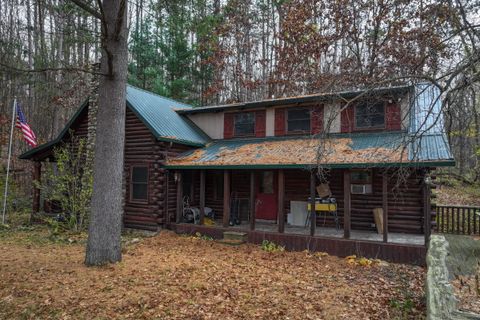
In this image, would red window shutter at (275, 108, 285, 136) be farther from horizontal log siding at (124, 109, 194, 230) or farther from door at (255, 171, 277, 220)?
horizontal log siding at (124, 109, 194, 230)

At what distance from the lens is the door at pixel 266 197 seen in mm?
12367

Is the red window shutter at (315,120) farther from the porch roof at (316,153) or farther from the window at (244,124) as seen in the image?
the window at (244,124)

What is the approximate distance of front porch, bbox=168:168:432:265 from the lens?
8609mm

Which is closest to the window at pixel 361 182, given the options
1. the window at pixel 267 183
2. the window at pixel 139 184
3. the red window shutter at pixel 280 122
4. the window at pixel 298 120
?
the window at pixel 298 120

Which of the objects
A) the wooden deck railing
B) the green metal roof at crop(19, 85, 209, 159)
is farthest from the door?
the wooden deck railing

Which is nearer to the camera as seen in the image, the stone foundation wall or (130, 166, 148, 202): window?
the stone foundation wall

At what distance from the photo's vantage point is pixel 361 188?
35.0 feet

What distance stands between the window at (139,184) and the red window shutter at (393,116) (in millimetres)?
8822

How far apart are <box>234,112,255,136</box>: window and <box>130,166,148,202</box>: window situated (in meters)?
4.20

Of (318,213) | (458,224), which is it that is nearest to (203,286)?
(318,213)

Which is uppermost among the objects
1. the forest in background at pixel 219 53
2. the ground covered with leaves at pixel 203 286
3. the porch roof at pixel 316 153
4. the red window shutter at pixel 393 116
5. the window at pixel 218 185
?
the forest in background at pixel 219 53

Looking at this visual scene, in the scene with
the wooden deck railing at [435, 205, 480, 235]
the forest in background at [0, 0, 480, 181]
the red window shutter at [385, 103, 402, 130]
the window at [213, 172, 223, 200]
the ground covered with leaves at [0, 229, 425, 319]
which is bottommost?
the ground covered with leaves at [0, 229, 425, 319]

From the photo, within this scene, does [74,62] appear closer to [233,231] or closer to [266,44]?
[266,44]

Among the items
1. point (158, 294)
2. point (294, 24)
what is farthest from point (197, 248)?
point (294, 24)
